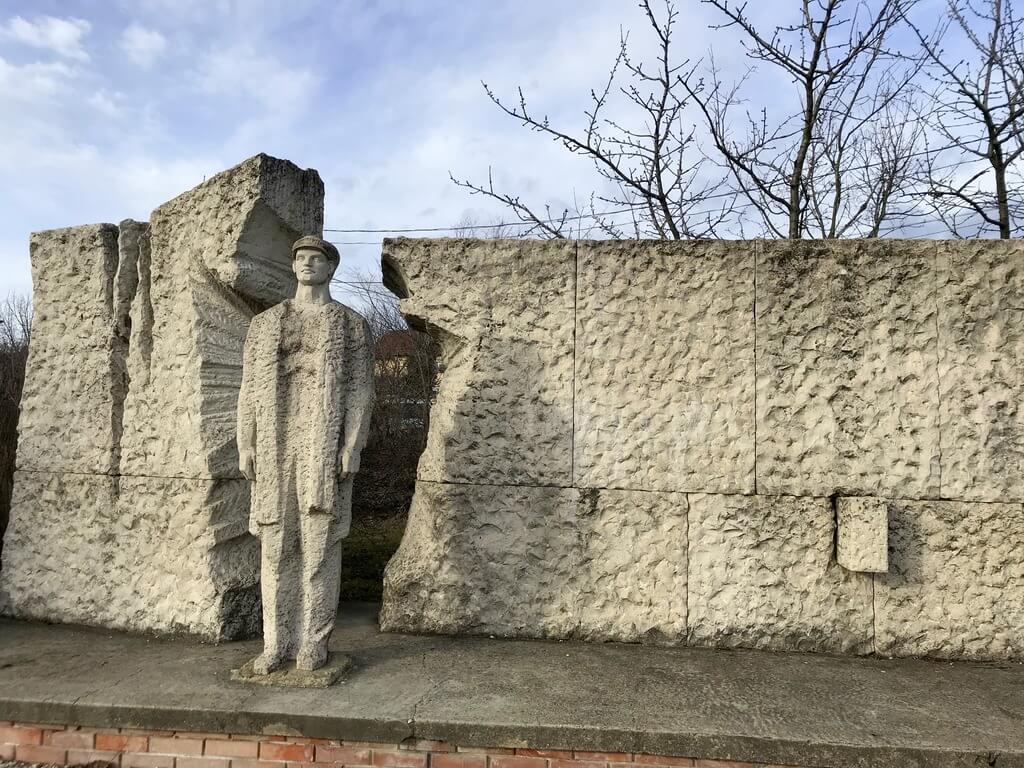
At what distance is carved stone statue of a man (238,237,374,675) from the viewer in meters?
2.94

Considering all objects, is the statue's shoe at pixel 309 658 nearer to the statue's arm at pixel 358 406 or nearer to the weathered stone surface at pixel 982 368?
the statue's arm at pixel 358 406

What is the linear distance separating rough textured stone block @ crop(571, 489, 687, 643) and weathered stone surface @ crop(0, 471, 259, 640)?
1.97 metres

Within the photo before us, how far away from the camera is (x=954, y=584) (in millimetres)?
3531

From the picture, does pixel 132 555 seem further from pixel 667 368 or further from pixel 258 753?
pixel 667 368

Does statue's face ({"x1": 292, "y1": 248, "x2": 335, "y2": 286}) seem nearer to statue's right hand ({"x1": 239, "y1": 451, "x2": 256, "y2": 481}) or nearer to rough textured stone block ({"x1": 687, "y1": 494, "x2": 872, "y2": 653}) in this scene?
statue's right hand ({"x1": 239, "y1": 451, "x2": 256, "y2": 481})

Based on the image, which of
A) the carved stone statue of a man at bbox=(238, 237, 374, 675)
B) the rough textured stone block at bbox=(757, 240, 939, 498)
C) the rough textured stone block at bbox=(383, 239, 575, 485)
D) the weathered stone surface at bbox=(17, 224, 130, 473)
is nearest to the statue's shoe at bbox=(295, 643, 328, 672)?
the carved stone statue of a man at bbox=(238, 237, 374, 675)

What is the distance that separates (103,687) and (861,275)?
4.38m

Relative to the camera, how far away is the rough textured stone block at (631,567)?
3.64 m

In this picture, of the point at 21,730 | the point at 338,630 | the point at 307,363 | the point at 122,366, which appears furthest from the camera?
the point at 122,366

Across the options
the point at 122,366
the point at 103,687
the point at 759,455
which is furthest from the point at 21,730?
the point at 759,455

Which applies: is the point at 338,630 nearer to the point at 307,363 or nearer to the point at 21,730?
the point at 21,730

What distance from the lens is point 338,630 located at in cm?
386

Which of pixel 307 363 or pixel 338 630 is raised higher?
pixel 307 363

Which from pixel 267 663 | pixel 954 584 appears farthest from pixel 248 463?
pixel 954 584
